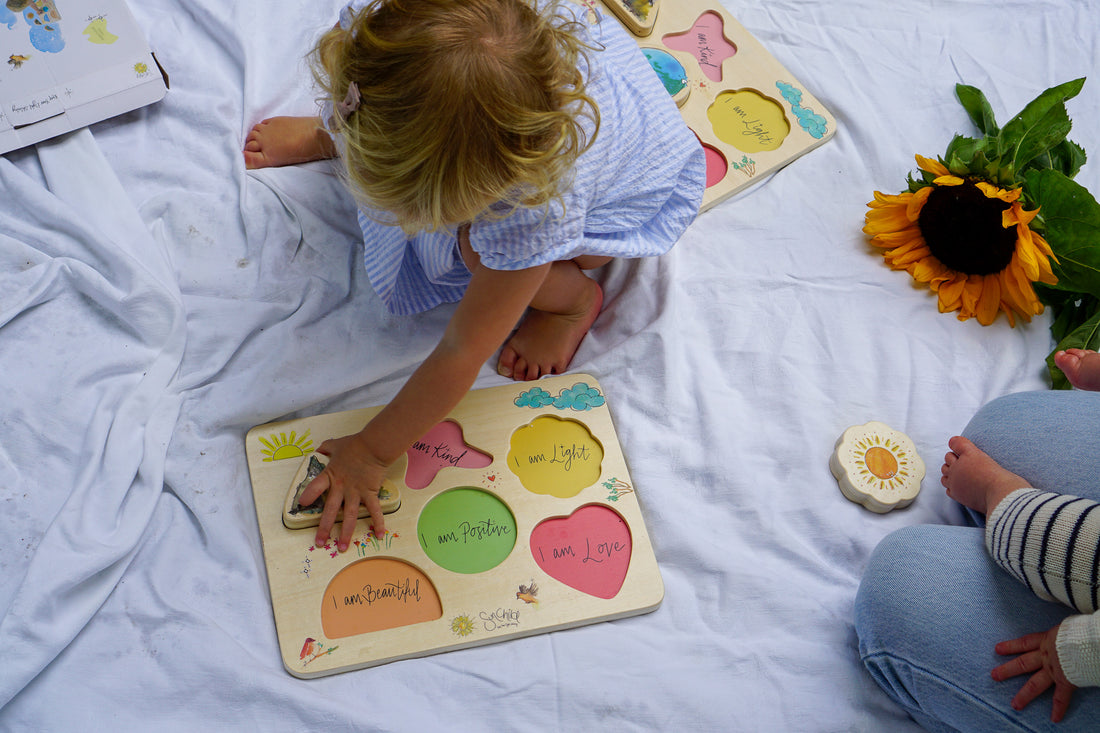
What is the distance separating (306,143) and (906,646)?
0.75 m

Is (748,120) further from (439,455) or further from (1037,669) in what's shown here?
(1037,669)

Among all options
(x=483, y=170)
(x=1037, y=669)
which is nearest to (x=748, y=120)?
(x=483, y=170)

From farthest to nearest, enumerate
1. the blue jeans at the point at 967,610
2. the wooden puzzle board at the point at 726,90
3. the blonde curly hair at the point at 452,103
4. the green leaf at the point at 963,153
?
the wooden puzzle board at the point at 726,90, the green leaf at the point at 963,153, the blue jeans at the point at 967,610, the blonde curly hair at the point at 452,103

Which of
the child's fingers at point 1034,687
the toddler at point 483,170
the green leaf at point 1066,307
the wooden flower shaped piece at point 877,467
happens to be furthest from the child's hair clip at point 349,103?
the green leaf at point 1066,307

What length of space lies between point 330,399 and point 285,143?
0.29 meters

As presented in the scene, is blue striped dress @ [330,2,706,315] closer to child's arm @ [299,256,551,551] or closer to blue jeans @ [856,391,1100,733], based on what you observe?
child's arm @ [299,256,551,551]

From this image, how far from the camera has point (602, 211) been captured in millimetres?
771

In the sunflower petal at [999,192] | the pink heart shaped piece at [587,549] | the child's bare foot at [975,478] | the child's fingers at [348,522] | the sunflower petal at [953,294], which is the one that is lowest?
the child's fingers at [348,522]

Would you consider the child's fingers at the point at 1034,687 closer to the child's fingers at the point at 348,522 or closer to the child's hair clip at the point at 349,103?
the child's fingers at the point at 348,522

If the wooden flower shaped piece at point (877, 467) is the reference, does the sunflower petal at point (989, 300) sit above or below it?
above

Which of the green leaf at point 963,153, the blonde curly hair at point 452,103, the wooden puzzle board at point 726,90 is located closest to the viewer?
the blonde curly hair at point 452,103

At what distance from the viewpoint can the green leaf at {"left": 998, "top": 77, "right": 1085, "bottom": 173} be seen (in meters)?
0.91

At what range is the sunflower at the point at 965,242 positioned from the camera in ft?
2.80

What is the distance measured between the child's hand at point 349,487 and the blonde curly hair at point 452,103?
0.24 meters
